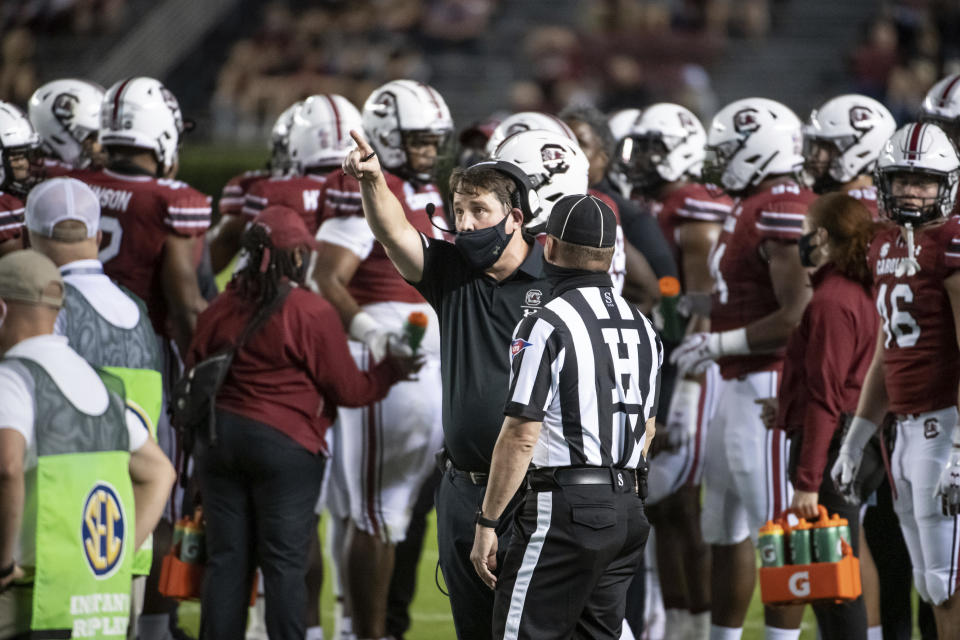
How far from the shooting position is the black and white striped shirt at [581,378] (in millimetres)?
3789

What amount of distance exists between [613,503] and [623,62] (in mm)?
15726

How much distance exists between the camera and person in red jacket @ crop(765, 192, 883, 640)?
532 cm

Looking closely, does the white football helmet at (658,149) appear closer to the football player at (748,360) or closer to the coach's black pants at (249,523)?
the football player at (748,360)

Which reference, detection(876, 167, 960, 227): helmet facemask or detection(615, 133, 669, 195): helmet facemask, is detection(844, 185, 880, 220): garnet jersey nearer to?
detection(876, 167, 960, 227): helmet facemask

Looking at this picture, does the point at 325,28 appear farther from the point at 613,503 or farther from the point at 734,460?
the point at 613,503

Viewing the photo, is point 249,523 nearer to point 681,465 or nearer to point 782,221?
point 681,465

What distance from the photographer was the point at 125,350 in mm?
4785

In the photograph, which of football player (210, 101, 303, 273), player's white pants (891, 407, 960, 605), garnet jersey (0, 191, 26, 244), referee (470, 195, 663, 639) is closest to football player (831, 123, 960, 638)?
player's white pants (891, 407, 960, 605)

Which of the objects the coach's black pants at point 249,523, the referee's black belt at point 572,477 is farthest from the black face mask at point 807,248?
the coach's black pants at point 249,523

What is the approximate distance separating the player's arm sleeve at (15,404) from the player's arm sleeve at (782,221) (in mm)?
3263

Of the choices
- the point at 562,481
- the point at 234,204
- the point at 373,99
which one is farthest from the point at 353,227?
the point at 562,481

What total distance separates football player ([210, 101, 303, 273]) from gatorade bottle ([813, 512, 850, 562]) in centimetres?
335

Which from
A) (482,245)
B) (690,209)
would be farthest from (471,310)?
(690,209)

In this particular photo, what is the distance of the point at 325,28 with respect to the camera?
21.5m
